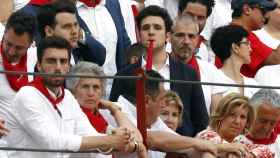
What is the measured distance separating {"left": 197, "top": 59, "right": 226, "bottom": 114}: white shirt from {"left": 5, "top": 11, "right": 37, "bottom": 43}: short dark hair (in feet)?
6.50

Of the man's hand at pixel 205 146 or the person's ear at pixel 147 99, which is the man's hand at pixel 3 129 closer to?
the person's ear at pixel 147 99

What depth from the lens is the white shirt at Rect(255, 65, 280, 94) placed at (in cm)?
1419

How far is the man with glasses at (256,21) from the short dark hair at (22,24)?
10.8 feet

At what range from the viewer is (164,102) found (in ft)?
39.6

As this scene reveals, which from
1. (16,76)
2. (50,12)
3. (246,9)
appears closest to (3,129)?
(16,76)

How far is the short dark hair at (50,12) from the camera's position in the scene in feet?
42.8

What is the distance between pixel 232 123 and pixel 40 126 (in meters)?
1.75

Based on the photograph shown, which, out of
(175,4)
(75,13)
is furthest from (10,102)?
(175,4)

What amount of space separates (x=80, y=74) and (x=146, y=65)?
30.9 inches

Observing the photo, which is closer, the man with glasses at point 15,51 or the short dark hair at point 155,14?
the man with glasses at point 15,51

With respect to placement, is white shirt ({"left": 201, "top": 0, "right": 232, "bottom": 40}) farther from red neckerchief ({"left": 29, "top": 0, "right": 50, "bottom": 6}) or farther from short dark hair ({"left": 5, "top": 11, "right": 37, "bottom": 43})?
short dark hair ({"left": 5, "top": 11, "right": 37, "bottom": 43})

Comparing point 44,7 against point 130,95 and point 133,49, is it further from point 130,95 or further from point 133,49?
point 130,95

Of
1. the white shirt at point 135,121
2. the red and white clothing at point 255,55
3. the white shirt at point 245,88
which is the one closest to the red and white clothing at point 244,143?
the white shirt at point 135,121

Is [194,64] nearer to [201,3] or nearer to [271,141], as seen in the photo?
[201,3]
